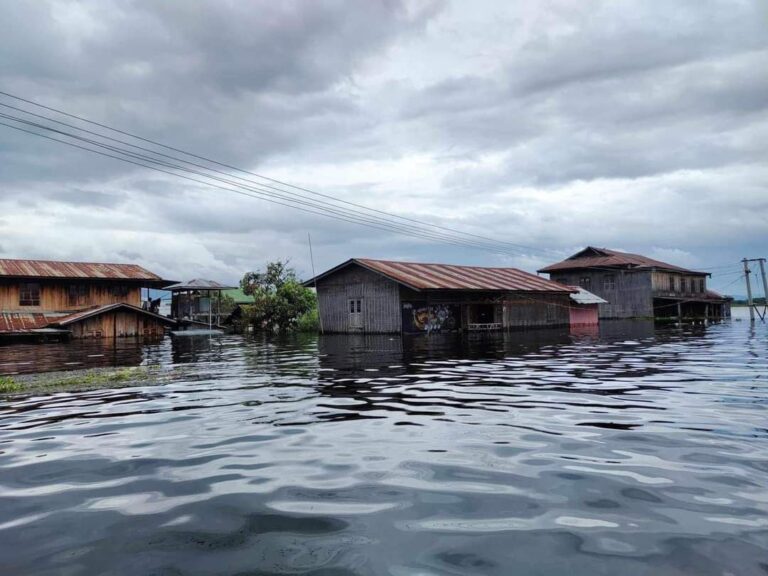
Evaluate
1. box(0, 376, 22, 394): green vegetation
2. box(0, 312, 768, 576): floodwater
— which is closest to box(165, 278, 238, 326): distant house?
box(0, 376, 22, 394): green vegetation

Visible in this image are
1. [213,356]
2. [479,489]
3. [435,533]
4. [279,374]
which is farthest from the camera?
[213,356]

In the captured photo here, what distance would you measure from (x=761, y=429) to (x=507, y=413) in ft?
9.99

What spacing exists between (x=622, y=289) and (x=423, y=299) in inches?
1174

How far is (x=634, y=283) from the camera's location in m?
53.6

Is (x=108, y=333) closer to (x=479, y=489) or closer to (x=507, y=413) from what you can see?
(x=507, y=413)

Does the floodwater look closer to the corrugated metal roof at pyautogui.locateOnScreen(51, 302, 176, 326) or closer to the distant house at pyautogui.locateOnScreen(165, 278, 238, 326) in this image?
the corrugated metal roof at pyautogui.locateOnScreen(51, 302, 176, 326)

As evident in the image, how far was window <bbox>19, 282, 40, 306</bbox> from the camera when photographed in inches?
1384

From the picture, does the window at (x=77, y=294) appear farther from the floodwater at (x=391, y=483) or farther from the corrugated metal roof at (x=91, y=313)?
the floodwater at (x=391, y=483)

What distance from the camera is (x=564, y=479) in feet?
16.0

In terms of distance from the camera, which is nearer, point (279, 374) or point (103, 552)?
point (103, 552)

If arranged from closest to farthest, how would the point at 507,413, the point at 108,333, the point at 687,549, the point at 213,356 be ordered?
1. the point at 687,549
2. the point at 507,413
3. the point at 213,356
4. the point at 108,333

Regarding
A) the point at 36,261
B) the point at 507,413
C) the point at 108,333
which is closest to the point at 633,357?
the point at 507,413

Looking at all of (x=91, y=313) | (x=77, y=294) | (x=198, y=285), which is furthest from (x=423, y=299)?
(x=77, y=294)

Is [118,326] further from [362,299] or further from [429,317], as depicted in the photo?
[429,317]
